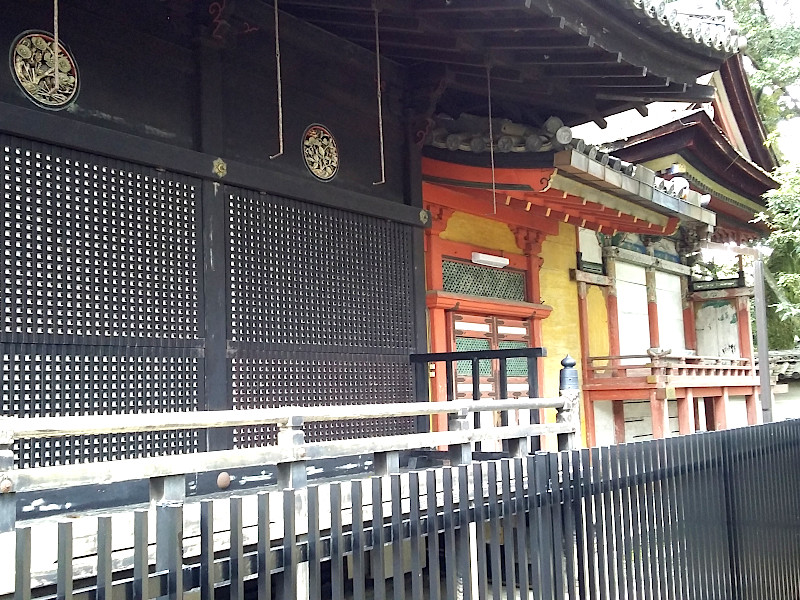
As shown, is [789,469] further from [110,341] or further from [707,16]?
[110,341]

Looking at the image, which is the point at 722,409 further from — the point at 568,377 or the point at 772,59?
the point at 568,377

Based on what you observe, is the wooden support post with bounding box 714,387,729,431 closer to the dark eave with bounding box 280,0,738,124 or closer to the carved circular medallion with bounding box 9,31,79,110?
the dark eave with bounding box 280,0,738,124

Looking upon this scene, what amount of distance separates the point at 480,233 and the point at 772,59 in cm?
1500

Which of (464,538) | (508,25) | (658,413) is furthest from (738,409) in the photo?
(464,538)

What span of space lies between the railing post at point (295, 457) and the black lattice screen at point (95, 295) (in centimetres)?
196

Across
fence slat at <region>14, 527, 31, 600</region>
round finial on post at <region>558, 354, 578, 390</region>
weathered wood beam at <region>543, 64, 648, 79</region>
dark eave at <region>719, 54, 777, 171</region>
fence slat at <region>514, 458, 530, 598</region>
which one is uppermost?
dark eave at <region>719, 54, 777, 171</region>

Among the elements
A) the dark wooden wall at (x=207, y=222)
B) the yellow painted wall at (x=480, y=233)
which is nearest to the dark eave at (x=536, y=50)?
the dark wooden wall at (x=207, y=222)

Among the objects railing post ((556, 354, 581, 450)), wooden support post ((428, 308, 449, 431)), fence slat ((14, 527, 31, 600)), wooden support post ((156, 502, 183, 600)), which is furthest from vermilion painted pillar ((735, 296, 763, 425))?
fence slat ((14, 527, 31, 600))

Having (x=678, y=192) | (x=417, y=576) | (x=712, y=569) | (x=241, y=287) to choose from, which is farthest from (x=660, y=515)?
(x=678, y=192)

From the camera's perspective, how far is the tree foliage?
68.5 ft

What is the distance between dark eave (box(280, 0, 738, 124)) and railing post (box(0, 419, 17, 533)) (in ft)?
13.2

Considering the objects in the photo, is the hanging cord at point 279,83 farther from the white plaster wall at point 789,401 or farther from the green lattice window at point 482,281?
the white plaster wall at point 789,401

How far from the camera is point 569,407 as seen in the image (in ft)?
17.3

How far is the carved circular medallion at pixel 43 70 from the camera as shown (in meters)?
4.61
